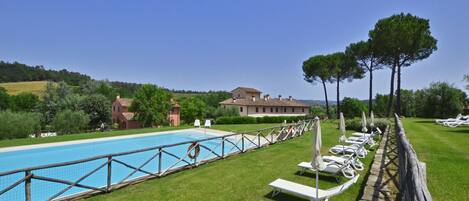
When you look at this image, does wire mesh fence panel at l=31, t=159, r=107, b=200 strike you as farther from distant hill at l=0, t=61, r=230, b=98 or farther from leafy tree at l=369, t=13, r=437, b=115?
distant hill at l=0, t=61, r=230, b=98

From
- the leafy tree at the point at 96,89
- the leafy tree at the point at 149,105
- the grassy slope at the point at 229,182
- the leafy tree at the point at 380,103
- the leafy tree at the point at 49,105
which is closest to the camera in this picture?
the grassy slope at the point at 229,182

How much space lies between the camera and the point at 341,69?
112 feet

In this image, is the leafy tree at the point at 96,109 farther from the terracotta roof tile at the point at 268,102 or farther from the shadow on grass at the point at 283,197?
the shadow on grass at the point at 283,197

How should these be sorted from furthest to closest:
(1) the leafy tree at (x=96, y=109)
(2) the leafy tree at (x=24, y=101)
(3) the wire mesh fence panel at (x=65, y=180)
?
(2) the leafy tree at (x=24, y=101) → (1) the leafy tree at (x=96, y=109) → (3) the wire mesh fence panel at (x=65, y=180)

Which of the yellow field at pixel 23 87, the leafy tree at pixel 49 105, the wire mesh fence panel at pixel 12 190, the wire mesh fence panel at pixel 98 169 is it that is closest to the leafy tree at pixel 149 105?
the leafy tree at pixel 49 105

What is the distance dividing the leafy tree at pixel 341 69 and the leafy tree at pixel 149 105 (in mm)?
23879

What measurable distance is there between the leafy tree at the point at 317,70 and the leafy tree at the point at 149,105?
20962 mm

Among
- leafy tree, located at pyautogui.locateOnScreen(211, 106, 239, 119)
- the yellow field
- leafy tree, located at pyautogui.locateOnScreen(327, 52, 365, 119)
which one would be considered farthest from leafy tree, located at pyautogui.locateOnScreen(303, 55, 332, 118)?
the yellow field

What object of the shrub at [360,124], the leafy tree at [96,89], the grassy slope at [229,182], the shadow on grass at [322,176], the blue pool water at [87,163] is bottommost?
the blue pool water at [87,163]

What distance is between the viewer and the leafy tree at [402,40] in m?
24.5

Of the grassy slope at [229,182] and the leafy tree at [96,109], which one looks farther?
the leafy tree at [96,109]

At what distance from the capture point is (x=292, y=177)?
707 centimetres

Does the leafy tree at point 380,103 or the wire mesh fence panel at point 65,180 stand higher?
the leafy tree at point 380,103

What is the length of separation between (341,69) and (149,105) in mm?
26422
